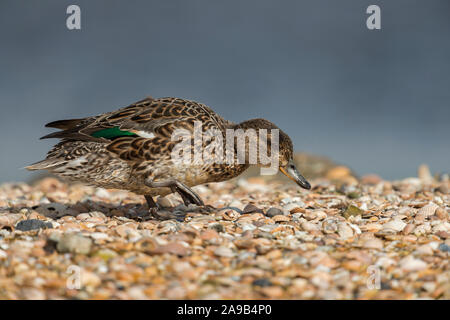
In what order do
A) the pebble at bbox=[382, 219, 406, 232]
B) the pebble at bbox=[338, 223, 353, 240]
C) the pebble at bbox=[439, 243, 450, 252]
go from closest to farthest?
1. the pebble at bbox=[439, 243, 450, 252]
2. the pebble at bbox=[338, 223, 353, 240]
3. the pebble at bbox=[382, 219, 406, 232]

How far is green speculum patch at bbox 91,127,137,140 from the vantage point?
6023 millimetres

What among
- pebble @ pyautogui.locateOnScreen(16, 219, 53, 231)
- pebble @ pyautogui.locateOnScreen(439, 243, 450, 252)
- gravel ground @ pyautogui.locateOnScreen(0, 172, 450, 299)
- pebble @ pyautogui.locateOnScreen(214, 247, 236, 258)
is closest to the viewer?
gravel ground @ pyautogui.locateOnScreen(0, 172, 450, 299)

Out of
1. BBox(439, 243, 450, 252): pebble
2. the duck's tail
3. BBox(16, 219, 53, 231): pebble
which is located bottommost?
BBox(439, 243, 450, 252): pebble

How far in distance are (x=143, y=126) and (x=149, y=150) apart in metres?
0.36

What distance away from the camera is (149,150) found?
5902 mm

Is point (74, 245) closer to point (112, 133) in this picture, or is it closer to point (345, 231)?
point (112, 133)

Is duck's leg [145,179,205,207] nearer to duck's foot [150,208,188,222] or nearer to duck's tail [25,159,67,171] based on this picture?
duck's foot [150,208,188,222]

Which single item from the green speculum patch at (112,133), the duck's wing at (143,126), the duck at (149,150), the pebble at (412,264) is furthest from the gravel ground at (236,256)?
the green speculum patch at (112,133)

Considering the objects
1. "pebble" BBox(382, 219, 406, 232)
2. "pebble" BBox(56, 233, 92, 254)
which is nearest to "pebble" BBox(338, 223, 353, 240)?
"pebble" BBox(382, 219, 406, 232)

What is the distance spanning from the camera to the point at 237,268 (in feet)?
13.7
